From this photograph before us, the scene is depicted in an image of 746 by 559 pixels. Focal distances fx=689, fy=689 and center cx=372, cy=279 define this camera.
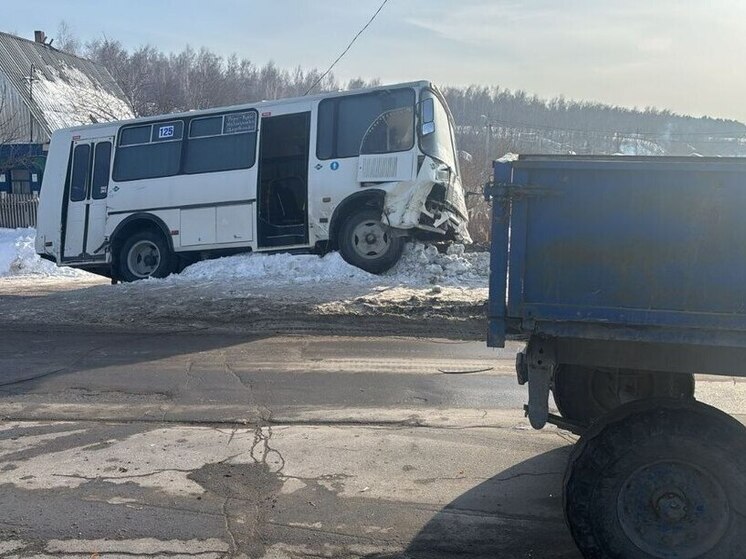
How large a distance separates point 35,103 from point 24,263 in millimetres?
17864

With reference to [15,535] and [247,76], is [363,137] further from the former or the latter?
[247,76]

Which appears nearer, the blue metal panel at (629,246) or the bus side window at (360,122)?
the blue metal panel at (629,246)

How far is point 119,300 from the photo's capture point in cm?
1066

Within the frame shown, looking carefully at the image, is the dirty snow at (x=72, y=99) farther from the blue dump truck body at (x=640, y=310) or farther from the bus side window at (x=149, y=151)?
the blue dump truck body at (x=640, y=310)

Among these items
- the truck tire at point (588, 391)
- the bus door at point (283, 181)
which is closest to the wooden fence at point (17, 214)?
the bus door at point (283, 181)

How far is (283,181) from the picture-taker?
44.7 ft

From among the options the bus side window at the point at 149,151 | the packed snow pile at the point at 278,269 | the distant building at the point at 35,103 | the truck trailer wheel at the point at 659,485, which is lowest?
A: the truck trailer wheel at the point at 659,485

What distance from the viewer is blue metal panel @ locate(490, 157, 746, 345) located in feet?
10.2

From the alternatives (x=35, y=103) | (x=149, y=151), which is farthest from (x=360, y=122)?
(x=35, y=103)

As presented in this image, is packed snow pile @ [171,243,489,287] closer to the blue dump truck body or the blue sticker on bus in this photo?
the blue sticker on bus

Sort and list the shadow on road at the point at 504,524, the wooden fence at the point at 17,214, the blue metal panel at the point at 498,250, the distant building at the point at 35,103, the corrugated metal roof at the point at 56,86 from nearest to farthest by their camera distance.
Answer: the blue metal panel at the point at 498,250 < the shadow on road at the point at 504,524 < the wooden fence at the point at 17,214 < the distant building at the point at 35,103 < the corrugated metal roof at the point at 56,86

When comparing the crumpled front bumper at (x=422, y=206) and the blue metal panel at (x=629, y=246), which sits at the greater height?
the crumpled front bumper at (x=422, y=206)

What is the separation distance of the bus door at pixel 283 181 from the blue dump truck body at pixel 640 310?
962 centimetres

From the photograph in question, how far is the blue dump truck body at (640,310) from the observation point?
3088mm
